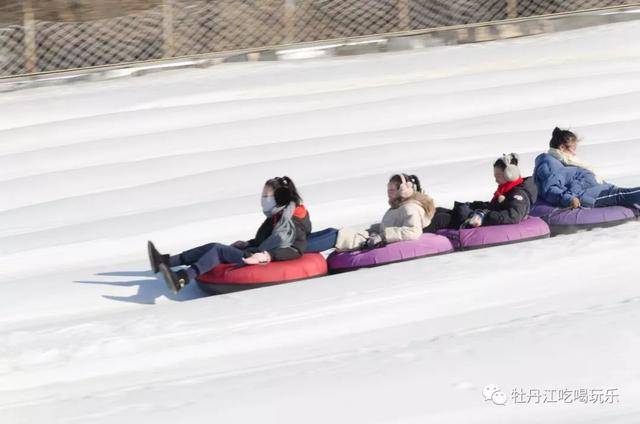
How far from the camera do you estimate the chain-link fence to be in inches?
574

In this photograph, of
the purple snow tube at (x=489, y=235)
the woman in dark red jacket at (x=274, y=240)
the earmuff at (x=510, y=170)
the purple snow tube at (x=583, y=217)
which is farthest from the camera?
Answer: the purple snow tube at (x=583, y=217)

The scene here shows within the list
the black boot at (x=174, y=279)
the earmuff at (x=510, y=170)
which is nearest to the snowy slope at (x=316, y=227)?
the black boot at (x=174, y=279)

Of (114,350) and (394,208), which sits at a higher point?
(394,208)

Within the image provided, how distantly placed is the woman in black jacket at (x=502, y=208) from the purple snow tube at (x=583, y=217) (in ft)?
0.79

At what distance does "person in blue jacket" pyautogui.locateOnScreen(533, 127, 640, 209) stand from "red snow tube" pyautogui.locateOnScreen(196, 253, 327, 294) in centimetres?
201

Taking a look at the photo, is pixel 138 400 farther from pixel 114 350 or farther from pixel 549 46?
pixel 549 46

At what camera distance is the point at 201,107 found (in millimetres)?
13070

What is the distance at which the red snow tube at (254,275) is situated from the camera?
25.2ft

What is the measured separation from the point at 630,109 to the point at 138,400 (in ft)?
27.6

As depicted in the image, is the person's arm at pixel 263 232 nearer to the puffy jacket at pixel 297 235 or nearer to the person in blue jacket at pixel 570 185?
the puffy jacket at pixel 297 235

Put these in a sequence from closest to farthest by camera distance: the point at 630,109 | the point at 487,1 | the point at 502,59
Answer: the point at 630,109 → the point at 502,59 → the point at 487,1

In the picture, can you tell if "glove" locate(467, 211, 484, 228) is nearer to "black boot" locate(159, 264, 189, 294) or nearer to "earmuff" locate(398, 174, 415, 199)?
"earmuff" locate(398, 174, 415, 199)

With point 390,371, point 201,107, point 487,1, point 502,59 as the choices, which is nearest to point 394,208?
point 390,371

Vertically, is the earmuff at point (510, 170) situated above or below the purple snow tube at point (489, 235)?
above
